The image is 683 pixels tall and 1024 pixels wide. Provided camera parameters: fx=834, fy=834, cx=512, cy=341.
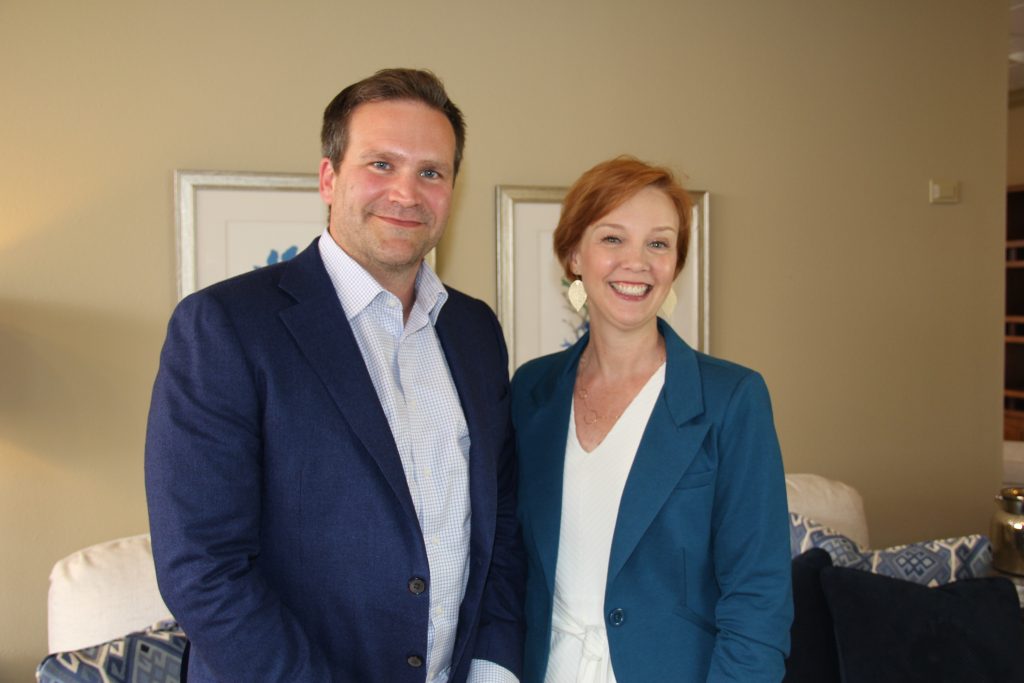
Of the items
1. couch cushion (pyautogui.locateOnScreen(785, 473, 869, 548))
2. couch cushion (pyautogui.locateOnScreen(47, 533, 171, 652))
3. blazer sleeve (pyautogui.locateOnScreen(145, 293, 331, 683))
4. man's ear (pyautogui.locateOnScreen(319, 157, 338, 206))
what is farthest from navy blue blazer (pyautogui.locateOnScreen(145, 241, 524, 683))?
couch cushion (pyautogui.locateOnScreen(785, 473, 869, 548))

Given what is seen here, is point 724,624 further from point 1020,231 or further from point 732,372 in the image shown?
point 1020,231

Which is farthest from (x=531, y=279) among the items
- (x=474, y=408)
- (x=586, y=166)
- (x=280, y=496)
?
(x=280, y=496)

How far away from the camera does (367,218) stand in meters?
1.48

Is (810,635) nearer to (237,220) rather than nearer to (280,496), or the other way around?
(280,496)

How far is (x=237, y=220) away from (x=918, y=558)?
227cm

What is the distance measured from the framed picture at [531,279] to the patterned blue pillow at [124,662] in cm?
144

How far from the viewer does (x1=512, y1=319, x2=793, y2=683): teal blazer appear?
1.52 m

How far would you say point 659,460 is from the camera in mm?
1579

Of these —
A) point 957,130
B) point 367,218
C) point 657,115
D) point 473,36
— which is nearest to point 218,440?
point 367,218

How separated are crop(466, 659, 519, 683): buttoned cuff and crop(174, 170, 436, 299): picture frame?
4.80 ft

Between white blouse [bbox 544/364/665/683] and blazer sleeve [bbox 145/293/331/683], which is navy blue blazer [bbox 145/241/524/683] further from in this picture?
white blouse [bbox 544/364/665/683]

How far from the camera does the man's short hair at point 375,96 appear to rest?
4.91 feet

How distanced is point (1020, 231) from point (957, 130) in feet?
12.0

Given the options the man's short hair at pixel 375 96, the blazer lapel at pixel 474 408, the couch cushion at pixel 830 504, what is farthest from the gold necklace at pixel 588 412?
the couch cushion at pixel 830 504
